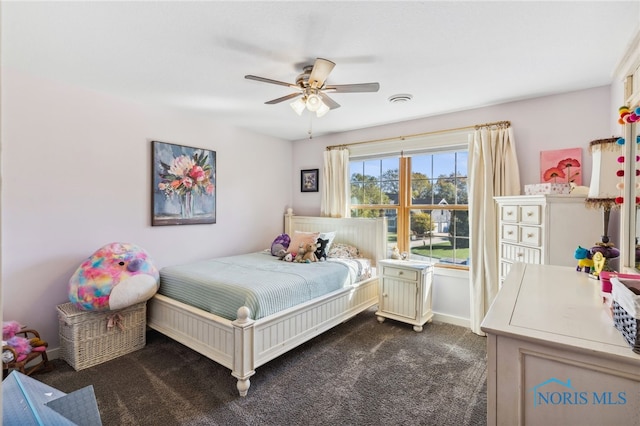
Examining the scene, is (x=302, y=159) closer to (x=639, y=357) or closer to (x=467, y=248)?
(x=467, y=248)

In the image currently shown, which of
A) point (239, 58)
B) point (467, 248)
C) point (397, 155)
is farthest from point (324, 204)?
point (239, 58)

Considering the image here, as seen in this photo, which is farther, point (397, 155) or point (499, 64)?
point (397, 155)

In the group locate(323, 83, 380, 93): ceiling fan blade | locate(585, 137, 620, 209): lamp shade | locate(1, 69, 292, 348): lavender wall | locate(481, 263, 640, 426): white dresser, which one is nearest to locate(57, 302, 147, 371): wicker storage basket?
locate(1, 69, 292, 348): lavender wall

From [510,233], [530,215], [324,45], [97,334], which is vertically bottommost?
[97,334]

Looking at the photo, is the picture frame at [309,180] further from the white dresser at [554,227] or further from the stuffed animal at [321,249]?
the white dresser at [554,227]

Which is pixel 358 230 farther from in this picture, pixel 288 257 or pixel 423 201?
pixel 288 257

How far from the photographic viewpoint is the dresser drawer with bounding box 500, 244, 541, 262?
2.47m

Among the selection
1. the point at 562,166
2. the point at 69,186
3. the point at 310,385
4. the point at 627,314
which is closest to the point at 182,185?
the point at 69,186

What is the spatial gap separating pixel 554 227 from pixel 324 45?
2123 millimetres

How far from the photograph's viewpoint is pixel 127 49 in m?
2.20

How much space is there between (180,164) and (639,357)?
3737 mm

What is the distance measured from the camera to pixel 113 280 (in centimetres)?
259

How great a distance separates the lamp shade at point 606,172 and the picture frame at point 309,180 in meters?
3.43

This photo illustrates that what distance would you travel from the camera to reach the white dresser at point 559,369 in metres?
0.91
